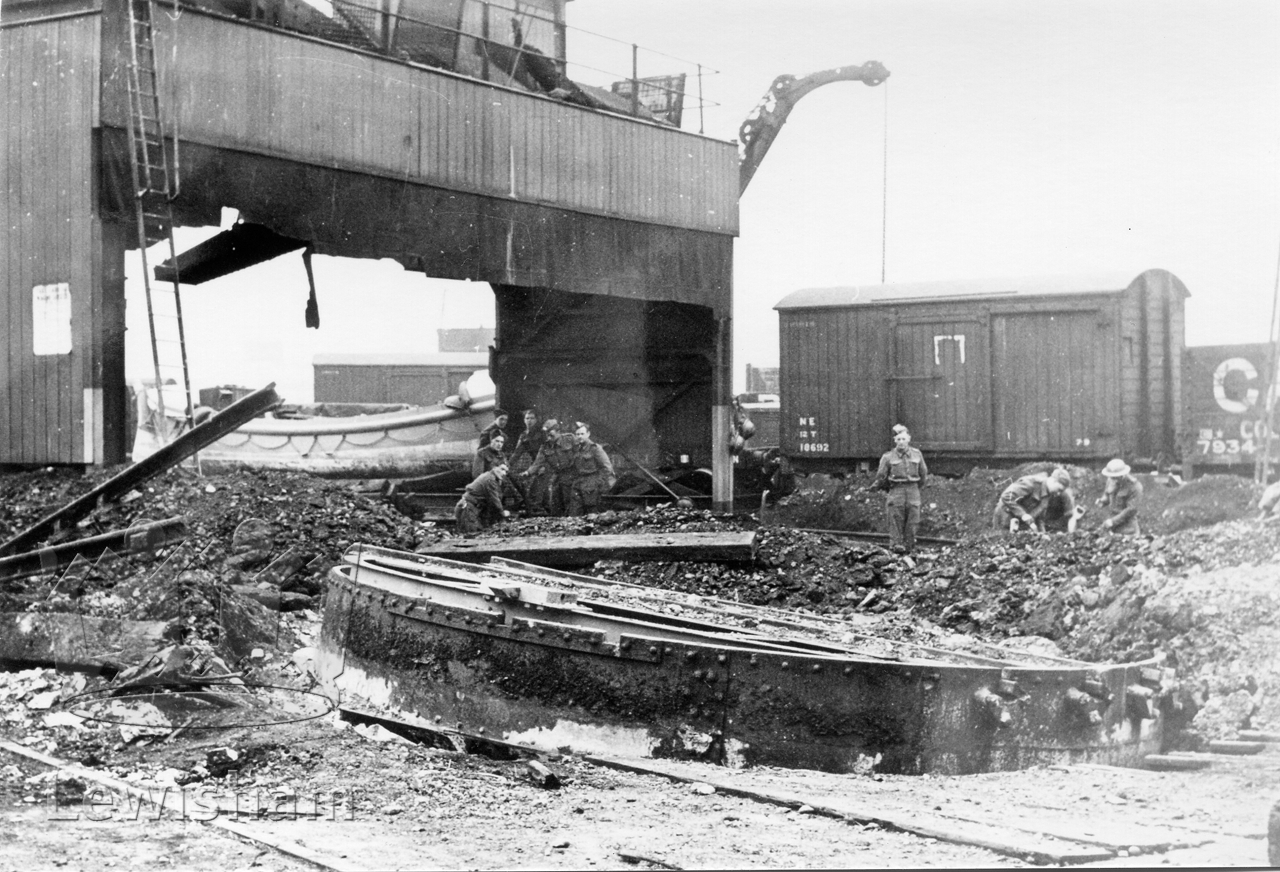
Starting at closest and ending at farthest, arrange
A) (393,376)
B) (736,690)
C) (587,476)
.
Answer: (736,690) → (587,476) → (393,376)

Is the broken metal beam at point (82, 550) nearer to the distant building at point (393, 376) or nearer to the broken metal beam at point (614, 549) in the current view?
the broken metal beam at point (614, 549)

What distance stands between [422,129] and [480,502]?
466cm

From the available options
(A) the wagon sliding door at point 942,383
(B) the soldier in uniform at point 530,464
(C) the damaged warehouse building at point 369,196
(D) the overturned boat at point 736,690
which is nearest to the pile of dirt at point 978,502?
(A) the wagon sliding door at point 942,383

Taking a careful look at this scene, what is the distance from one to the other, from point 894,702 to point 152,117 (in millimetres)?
9830

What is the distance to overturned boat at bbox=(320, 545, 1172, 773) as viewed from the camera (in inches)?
269

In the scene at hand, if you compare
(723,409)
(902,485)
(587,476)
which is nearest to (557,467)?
(587,476)

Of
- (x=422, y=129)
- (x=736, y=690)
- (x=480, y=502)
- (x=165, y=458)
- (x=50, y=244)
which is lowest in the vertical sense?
(x=736, y=690)

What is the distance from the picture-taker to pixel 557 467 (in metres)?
17.9

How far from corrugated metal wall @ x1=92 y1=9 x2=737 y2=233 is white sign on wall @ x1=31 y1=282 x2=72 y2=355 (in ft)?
5.94

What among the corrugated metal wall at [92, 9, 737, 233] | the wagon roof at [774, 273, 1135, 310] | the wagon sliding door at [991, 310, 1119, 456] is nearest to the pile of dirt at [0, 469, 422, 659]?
the corrugated metal wall at [92, 9, 737, 233]

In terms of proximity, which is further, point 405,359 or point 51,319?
point 405,359

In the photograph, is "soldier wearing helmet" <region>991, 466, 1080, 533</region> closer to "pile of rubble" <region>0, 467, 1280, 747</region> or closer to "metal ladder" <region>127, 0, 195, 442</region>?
"pile of rubble" <region>0, 467, 1280, 747</region>

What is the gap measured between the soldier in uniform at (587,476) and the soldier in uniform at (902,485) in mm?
4289

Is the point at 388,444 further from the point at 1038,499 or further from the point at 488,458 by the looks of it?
the point at 1038,499
